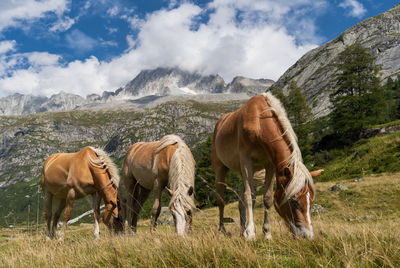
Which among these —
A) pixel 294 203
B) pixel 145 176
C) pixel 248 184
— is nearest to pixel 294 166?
pixel 294 203

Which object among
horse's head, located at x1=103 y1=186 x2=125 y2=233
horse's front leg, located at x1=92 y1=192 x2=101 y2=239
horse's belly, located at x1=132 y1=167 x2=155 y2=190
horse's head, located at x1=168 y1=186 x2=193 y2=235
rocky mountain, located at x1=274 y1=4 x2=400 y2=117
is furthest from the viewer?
rocky mountain, located at x1=274 y1=4 x2=400 y2=117

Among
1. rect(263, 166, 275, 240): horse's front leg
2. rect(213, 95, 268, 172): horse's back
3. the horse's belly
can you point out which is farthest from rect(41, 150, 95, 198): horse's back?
rect(263, 166, 275, 240): horse's front leg

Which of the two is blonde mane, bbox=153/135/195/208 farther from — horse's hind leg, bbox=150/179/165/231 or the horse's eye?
the horse's eye

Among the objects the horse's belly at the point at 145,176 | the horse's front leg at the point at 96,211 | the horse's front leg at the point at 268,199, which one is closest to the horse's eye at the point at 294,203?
the horse's front leg at the point at 268,199

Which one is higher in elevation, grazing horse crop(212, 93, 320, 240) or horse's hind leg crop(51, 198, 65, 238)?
grazing horse crop(212, 93, 320, 240)

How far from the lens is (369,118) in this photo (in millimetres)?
38188

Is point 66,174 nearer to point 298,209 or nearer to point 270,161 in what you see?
point 270,161

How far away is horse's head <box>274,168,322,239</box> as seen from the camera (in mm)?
3881

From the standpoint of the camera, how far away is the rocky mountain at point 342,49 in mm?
106875

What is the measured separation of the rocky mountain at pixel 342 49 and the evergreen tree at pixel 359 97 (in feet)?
183

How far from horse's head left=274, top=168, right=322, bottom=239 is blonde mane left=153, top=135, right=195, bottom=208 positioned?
282 cm

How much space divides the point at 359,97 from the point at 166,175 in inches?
1593

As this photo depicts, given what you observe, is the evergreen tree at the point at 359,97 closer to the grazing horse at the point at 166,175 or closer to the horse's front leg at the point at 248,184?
A: the grazing horse at the point at 166,175

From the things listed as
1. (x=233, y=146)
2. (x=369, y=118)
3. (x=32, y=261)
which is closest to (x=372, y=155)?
(x=369, y=118)
